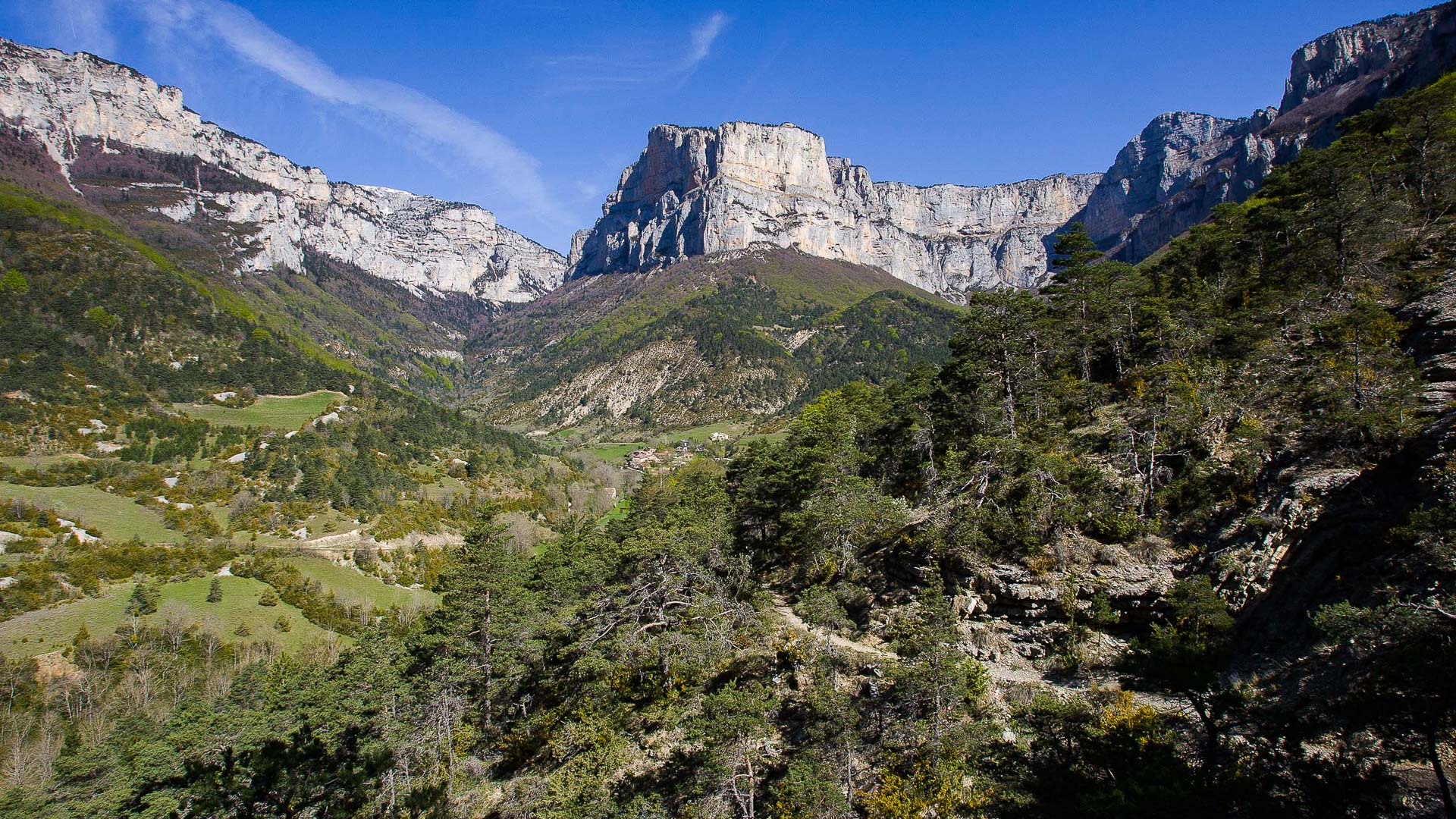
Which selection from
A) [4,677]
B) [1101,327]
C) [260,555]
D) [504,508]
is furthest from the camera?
[504,508]

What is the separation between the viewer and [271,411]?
12344 centimetres

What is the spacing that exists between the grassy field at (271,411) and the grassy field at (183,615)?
172 feet

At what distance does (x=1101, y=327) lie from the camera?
3566 cm

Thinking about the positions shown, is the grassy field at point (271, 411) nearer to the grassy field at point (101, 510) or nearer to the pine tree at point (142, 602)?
the grassy field at point (101, 510)

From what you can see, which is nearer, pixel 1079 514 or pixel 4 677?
pixel 1079 514

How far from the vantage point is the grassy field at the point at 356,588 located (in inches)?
3059

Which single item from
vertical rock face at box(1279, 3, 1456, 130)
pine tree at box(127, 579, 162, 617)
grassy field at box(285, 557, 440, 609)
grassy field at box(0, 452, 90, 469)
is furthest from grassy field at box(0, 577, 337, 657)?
vertical rock face at box(1279, 3, 1456, 130)

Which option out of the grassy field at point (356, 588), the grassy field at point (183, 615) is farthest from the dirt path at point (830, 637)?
the grassy field at point (356, 588)

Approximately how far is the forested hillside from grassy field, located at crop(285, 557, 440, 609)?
25620mm

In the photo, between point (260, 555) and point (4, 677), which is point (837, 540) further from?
point (260, 555)

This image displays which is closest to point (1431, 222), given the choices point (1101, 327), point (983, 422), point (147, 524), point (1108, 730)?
point (1101, 327)

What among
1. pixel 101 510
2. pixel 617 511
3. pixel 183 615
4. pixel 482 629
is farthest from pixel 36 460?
pixel 482 629

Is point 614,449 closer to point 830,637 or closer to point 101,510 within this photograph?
point 101,510

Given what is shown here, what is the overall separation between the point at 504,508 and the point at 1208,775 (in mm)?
109593
